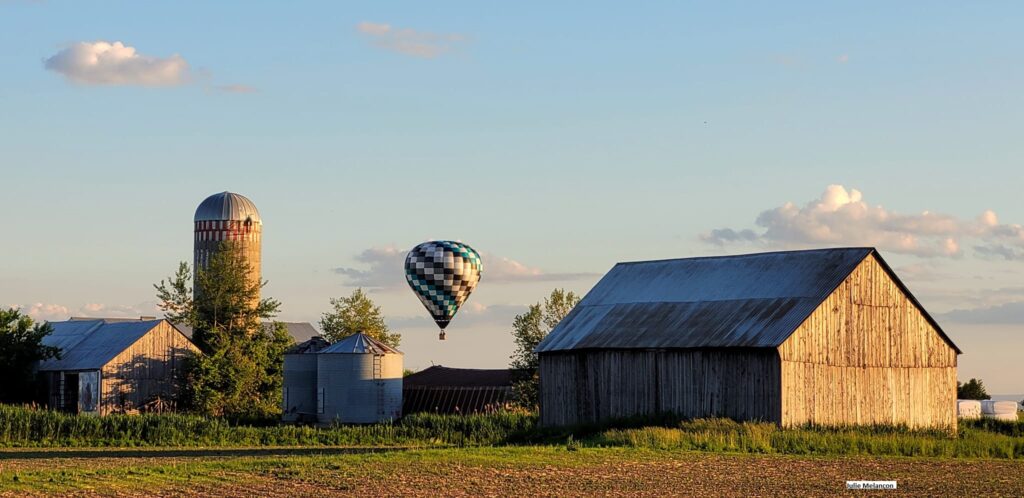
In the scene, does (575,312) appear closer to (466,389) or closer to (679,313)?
(679,313)

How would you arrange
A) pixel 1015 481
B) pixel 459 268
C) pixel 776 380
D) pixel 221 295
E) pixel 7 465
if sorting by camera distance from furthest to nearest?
pixel 221 295 → pixel 459 268 → pixel 776 380 → pixel 7 465 → pixel 1015 481

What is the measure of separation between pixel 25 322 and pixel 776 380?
40.5 metres

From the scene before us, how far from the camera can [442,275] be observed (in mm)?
58875

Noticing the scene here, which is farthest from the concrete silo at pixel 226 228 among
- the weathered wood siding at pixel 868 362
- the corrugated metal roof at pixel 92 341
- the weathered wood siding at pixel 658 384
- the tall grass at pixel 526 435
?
the weathered wood siding at pixel 868 362

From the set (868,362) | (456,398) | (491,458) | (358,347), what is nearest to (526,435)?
(868,362)

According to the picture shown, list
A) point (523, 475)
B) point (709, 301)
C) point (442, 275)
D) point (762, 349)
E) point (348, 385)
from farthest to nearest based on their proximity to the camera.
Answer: point (348, 385), point (442, 275), point (709, 301), point (762, 349), point (523, 475)

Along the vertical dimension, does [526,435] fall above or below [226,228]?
below

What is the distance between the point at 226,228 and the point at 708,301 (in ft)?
141

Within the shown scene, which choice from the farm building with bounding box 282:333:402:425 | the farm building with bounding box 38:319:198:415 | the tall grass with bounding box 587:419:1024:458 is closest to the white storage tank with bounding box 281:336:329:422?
the farm building with bounding box 282:333:402:425

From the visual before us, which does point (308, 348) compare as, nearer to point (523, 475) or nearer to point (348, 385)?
point (348, 385)

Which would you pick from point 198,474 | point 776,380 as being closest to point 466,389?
point 776,380

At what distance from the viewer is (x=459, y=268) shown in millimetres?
59156

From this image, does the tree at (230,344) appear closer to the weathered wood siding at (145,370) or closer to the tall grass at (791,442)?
the weathered wood siding at (145,370)

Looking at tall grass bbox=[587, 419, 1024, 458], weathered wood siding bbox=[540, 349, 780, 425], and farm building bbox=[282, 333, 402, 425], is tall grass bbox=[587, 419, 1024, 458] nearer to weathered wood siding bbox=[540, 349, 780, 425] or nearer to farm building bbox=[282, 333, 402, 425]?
weathered wood siding bbox=[540, 349, 780, 425]
